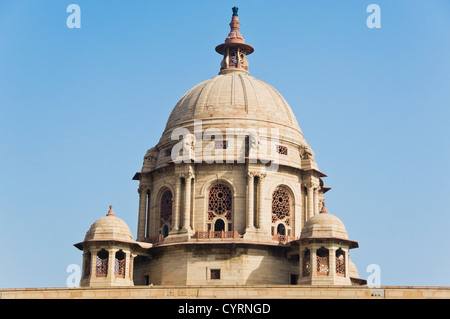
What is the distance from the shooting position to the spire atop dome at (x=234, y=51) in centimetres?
7088

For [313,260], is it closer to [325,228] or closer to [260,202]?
[325,228]

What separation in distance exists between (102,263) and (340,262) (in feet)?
50.1

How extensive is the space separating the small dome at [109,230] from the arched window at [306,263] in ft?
37.7

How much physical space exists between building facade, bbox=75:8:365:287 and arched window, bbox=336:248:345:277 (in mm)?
68

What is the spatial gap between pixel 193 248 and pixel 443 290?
18.0m

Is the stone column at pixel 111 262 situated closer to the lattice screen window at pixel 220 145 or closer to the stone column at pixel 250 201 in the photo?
the stone column at pixel 250 201

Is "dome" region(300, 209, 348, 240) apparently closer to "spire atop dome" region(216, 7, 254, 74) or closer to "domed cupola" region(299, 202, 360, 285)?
"domed cupola" region(299, 202, 360, 285)

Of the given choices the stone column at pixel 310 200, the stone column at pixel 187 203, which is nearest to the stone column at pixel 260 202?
the stone column at pixel 310 200

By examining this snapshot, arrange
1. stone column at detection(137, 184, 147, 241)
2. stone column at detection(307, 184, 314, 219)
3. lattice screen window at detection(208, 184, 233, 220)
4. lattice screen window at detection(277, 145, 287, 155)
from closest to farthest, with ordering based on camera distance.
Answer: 1. lattice screen window at detection(208, 184, 233, 220)
2. stone column at detection(307, 184, 314, 219)
3. lattice screen window at detection(277, 145, 287, 155)
4. stone column at detection(137, 184, 147, 241)

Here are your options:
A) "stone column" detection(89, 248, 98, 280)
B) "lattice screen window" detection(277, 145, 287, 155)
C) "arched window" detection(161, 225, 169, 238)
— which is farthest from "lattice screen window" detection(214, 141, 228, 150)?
"stone column" detection(89, 248, 98, 280)

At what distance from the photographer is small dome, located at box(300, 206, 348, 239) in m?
56.9

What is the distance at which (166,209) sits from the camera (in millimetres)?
64812
